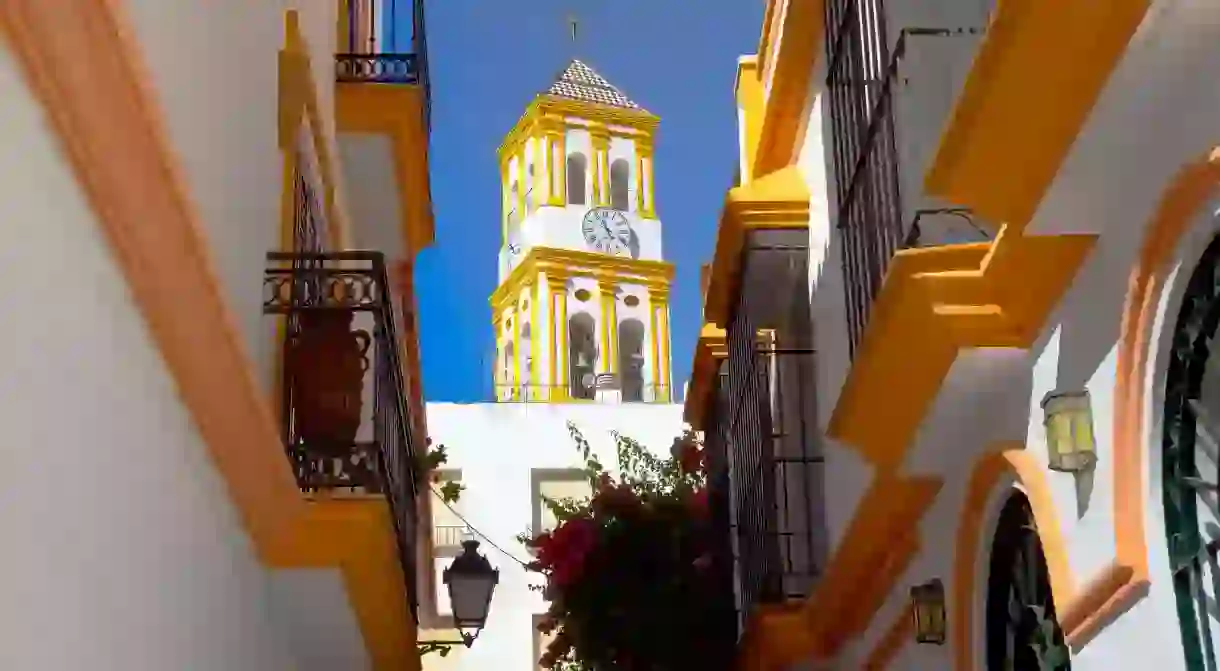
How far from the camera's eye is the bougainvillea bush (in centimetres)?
1205

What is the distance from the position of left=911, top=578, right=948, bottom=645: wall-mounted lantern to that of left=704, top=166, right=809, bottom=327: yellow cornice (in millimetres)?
3546

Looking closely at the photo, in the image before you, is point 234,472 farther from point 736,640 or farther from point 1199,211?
point 736,640

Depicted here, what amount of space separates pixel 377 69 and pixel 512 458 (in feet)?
65.5

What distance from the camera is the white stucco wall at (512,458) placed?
27.2m

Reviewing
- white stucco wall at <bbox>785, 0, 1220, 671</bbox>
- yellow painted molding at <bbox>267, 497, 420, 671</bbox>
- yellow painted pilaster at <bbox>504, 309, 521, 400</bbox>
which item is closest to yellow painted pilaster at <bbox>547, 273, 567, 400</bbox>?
yellow painted pilaster at <bbox>504, 309, 521, 400</bbox>

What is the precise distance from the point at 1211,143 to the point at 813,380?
5.96 meters

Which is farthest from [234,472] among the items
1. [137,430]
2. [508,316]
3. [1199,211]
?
[508,316]

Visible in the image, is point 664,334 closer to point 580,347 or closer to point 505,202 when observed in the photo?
point 580,347

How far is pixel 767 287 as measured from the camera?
33.6ft

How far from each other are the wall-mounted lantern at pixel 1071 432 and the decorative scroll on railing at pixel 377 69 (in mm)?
5256

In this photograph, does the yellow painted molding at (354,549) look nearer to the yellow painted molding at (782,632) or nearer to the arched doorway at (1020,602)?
the arched doorway at (1020,602)

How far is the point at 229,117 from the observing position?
18.7 feet

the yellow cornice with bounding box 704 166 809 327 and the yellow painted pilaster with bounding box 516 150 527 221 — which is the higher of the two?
the yellow painted pilaster with bounding box 516 150 527 221

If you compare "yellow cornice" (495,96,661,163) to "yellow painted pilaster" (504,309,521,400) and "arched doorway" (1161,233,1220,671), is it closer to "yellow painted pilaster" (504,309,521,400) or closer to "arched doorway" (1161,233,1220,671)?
"yellow painted pilaster" (504,309,521,400)
